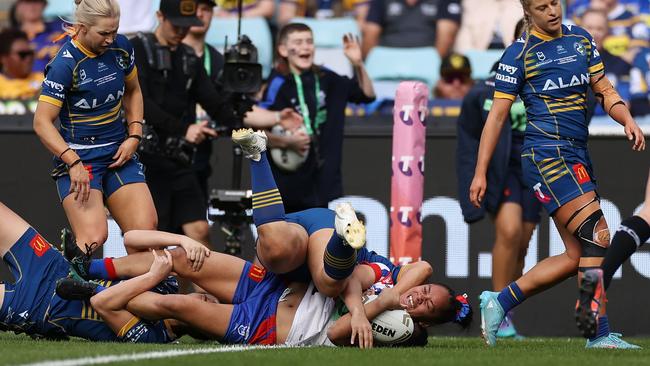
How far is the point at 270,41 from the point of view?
13859 mm

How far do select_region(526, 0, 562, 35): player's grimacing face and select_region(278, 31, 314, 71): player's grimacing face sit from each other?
341cm

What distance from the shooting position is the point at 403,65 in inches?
541

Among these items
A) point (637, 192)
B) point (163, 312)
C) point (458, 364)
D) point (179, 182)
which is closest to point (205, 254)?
point (163, 312)

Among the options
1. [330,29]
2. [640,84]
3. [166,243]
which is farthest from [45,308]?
[640,84]

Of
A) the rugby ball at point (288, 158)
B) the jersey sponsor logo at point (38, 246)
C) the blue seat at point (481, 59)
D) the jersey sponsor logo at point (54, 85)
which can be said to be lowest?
the jersey sponsor logo at point (38, 246)

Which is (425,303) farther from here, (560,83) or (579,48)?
(579,48)

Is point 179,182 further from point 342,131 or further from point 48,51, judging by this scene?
point 48,51

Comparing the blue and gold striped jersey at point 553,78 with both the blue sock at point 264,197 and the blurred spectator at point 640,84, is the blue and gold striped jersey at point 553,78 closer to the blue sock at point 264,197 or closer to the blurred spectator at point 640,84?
the blue sock at point 264,197

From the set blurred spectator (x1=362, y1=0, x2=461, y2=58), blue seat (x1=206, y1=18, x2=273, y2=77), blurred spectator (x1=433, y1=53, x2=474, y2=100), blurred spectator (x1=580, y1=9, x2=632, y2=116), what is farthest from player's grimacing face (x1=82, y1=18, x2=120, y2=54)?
blurred spectator (x1=362, y1=0, x2=461, y2=58)

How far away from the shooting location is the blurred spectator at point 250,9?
14.1m

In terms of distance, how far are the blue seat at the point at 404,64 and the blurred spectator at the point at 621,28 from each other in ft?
A: 4.95

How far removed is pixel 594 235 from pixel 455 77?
17.6 feet

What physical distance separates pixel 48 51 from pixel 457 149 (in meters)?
5.16

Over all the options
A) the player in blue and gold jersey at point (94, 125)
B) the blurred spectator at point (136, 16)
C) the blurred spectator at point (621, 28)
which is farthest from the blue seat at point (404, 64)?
the player in blue and gold jersey at point (94, 125)
